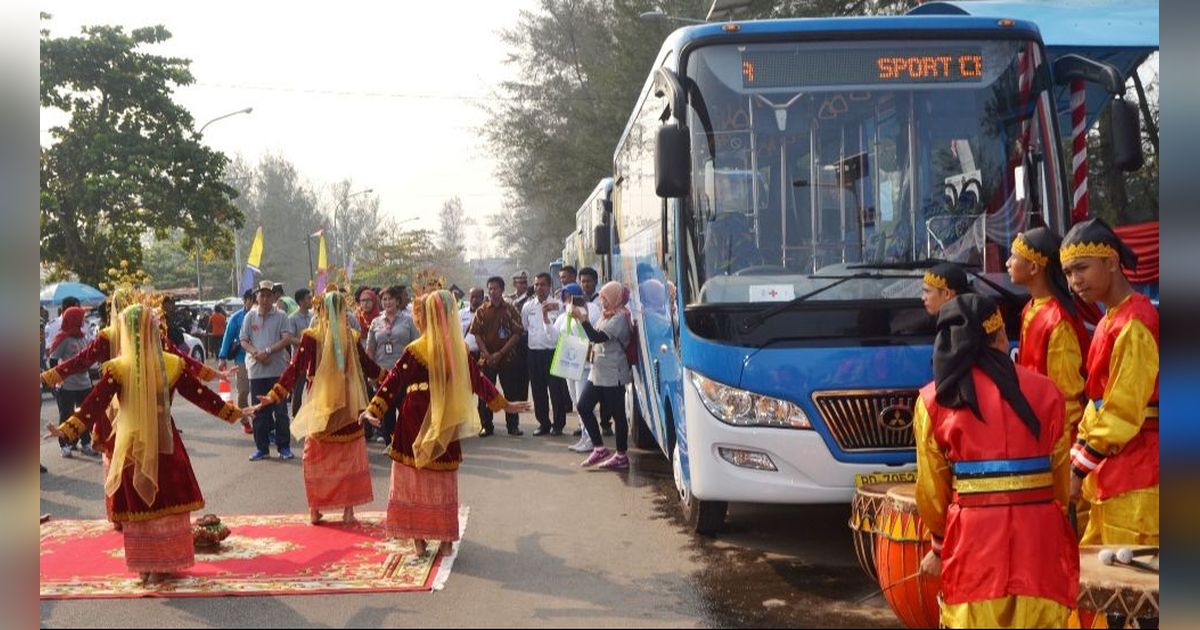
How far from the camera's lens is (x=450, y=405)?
7.61m

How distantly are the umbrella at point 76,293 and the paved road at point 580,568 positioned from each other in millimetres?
24095

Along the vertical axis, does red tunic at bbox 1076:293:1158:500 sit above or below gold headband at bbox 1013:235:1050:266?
below

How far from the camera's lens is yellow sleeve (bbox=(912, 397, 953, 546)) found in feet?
13.2

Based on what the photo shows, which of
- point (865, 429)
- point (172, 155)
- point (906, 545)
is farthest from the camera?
point (172, 155)

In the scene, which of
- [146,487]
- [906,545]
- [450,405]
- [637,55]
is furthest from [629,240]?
[637,55]

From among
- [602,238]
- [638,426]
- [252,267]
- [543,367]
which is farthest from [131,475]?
[252,267]

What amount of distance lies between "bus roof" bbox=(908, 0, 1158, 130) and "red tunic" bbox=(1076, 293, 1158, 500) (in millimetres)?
7991

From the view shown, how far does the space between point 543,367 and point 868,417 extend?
7.97 meters

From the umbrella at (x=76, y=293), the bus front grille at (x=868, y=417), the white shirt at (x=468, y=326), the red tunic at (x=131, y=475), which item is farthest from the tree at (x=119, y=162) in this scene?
the bus front grille at (x=868, y=417)

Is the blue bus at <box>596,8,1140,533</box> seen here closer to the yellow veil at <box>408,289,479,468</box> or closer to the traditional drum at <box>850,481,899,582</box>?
the traditional drum at <box>850,481,899,582</box>

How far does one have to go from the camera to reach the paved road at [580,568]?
20.4 ft

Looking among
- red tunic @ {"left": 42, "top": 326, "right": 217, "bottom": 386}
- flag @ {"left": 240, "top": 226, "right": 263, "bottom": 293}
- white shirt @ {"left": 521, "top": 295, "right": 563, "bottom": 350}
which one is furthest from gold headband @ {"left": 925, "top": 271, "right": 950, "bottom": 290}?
flag @ {"left": 240, "top": 226, "right": 263, "bottom": 293}

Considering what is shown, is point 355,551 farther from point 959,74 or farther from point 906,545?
point 959,74

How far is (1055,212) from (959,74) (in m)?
1.09
